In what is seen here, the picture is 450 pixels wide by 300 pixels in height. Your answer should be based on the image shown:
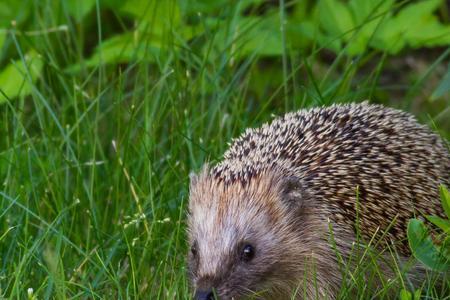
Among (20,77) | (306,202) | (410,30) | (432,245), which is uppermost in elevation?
(20,77)

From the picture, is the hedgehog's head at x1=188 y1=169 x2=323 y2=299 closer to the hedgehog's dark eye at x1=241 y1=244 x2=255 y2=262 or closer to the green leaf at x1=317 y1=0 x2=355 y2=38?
the hedgehog's dark eye at x1=241 y1=244 x2=255 y2=262

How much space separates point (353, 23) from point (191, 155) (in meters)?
1.55

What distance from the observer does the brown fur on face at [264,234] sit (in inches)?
195

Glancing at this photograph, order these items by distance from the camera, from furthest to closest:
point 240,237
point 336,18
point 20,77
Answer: point 336,18, point 20,77, point 240,237

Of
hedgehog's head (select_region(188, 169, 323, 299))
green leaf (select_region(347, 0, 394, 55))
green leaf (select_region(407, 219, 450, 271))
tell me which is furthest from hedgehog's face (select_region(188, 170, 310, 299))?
green leaf (select_region(347, 0, 394, 55))

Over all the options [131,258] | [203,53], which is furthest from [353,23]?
[131,258]

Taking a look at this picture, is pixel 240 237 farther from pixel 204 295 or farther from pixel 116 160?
pixel 116 160

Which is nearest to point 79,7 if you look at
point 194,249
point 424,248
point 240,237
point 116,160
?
point 116,160

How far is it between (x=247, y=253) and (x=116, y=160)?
137 centimetres

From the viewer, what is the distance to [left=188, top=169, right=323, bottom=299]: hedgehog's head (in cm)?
491

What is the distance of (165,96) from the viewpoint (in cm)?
631

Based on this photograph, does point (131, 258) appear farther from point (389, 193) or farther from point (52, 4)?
point (52, 4)

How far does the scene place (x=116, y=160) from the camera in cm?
607

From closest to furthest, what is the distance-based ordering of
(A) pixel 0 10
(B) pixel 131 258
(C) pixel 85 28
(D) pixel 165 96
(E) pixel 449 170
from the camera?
1. (B) pixel 131 258
2. (E) pixel 449 170
3. (D) pixel 165 96
4. (A) pixel 0 10
5. (C) pixel 85 28
